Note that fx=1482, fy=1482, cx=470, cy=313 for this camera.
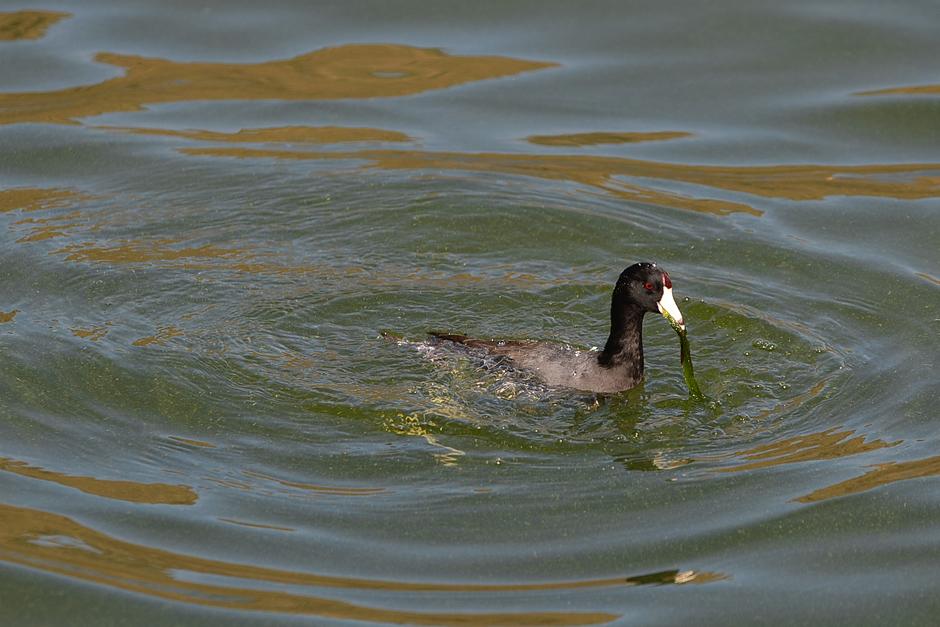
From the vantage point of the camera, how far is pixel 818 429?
7.22m

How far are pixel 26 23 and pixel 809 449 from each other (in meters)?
8.83

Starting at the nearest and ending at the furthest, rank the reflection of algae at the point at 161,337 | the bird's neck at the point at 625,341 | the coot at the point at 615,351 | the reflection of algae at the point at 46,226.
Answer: the coot at the point at 615,351
the bird's neck at the point at 625,341
the reflection of algae at the point at 161,337
the reflection of algae at the point at 46,226

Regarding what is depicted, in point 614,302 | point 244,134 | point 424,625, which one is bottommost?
point 424,625

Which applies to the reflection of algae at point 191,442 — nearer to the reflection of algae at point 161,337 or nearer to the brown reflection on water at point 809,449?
the reflection of algae at point 161,337

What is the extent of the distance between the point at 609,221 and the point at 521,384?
225cm

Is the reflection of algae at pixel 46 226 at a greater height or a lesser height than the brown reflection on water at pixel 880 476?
greater

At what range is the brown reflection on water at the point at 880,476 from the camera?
21.6 ft

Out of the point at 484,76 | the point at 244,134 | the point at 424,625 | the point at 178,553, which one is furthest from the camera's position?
the point at 484,76

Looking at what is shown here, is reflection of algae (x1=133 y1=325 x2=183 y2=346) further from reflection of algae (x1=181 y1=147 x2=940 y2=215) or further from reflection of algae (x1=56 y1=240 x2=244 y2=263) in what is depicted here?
reflection of algae (x1=181 y1=147 x2=940 y2=215)

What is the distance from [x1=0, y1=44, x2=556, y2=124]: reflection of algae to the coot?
14.9ft

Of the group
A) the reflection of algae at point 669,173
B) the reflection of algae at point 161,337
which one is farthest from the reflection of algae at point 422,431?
the reflection of algae at point 669,173

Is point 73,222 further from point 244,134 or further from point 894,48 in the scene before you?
point 894,48

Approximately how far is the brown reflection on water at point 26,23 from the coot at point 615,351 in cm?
686

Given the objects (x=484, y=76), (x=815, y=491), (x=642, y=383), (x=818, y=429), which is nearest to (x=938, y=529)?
(x=815, y=491)
